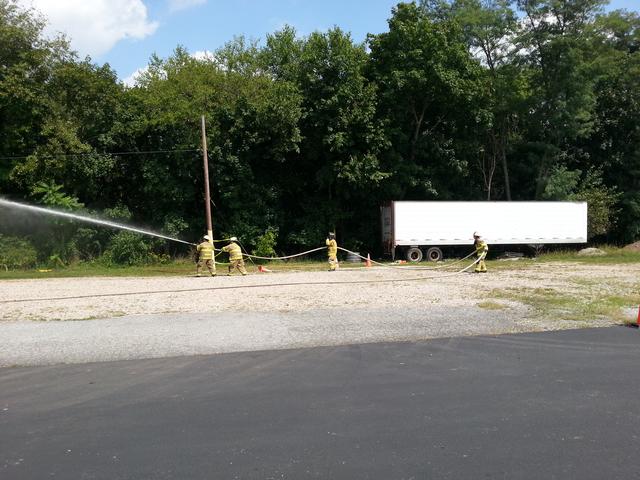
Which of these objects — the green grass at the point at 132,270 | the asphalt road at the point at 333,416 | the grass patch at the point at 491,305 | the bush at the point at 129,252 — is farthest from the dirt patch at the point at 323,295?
the bush at the point at 129,252

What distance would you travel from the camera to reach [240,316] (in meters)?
10.9

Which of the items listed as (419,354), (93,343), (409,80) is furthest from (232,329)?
(409,80)

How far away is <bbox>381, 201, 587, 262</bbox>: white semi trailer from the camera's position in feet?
101

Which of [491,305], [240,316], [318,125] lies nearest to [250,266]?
[318,125]

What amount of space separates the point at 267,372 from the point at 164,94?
26.3 meters

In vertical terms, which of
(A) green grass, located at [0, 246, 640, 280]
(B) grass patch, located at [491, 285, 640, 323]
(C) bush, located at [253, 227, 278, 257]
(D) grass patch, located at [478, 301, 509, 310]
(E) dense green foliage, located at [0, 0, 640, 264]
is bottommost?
(A) green grass, located at [0, 246, 640, 280]

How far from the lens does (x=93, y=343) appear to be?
8.71m

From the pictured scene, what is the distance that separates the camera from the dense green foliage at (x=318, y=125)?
29.9 metres

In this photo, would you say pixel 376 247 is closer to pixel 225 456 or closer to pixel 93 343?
pixel 93 343

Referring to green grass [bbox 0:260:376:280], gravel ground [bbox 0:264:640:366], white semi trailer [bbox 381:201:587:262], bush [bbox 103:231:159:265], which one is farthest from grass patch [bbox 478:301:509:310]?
bush [bbox 103:231:159:265]

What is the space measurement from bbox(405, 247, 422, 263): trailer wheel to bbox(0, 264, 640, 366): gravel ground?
44.5 feet

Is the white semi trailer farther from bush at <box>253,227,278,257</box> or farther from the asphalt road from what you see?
the asphalt road

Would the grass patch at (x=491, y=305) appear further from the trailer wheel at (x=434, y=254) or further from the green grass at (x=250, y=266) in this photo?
the trailer wheel at (x=434, y=254)

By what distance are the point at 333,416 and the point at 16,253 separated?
28035 millimetres
